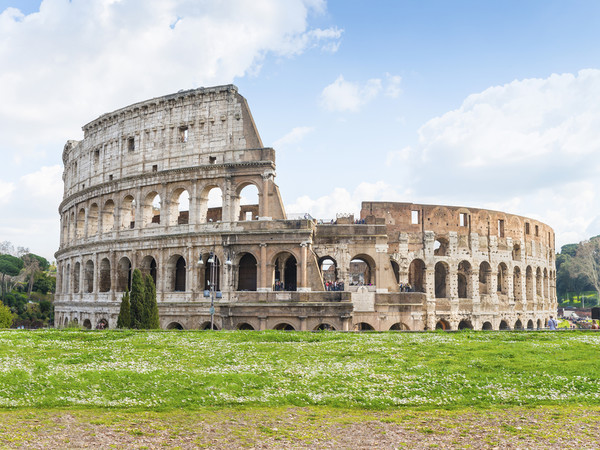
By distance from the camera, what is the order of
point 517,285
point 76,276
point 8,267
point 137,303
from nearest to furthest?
point 137,303
point 76,276
point 517,285
point 8,267

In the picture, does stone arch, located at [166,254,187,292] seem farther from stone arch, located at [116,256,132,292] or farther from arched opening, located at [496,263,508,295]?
arched opening, located at [496,263,508,295]

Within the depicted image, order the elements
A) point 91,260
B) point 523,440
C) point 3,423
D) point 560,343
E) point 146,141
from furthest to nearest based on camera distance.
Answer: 1. point 91,260
2. point 146,141
3. point 560,343
4. point 3,423
5. point 523,440

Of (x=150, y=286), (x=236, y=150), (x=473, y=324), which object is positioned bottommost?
(x=473, y=324)

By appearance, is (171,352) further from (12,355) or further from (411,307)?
(411,307)

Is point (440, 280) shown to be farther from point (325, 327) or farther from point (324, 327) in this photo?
point (324, 327)

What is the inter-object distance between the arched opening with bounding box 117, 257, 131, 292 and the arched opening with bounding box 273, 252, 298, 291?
1107 cm

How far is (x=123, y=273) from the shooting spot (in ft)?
135

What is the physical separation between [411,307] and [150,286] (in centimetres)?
1607

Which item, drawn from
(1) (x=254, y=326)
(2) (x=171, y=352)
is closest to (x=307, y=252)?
(1) (x=254, y=326)

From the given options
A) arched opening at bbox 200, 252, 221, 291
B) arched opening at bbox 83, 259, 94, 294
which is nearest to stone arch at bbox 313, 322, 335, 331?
arched opening at bbox 200, 252, 221, 291

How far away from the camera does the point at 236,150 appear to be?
3738 cm

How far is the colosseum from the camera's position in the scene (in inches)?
1373

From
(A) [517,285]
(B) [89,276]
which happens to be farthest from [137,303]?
(A) [517,285]

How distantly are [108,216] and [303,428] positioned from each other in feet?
121
